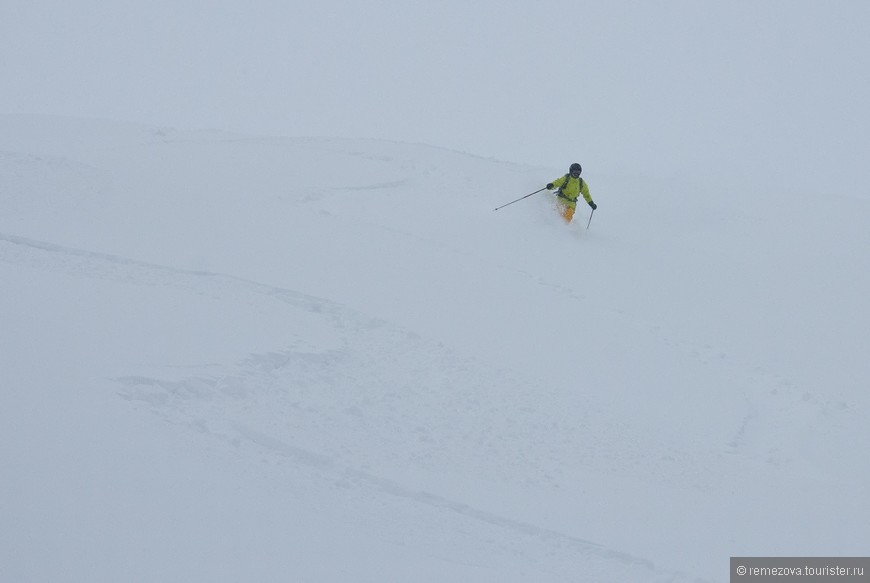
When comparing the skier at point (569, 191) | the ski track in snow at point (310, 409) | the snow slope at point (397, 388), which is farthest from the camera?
the skier at point (569, 191)

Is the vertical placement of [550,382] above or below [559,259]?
below

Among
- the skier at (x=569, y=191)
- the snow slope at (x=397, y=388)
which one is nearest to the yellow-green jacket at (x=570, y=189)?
the skier at (x=569, y=191)

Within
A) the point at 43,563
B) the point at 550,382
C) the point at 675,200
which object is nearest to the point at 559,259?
the point at 550,382

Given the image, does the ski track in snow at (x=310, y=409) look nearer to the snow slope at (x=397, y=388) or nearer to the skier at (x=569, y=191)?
the snow slope at (x=397, y=388)

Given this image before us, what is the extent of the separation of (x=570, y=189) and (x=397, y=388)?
301 inches

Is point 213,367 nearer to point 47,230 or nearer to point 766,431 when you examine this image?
point 47,230

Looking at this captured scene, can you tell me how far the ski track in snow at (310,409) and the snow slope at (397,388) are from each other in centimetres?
2

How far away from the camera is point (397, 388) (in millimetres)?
7820

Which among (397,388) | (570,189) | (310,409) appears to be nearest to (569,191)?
(570,189)

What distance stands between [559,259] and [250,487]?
302 inches

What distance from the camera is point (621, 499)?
684 centimetres

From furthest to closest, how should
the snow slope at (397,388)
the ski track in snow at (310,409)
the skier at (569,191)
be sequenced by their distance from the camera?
the skier at (569,191)
the ski track in snow at (310,409)
the snow slope at (397,388)

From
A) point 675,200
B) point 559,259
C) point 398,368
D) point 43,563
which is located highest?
point 675,200

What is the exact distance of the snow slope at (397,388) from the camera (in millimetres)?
5453
